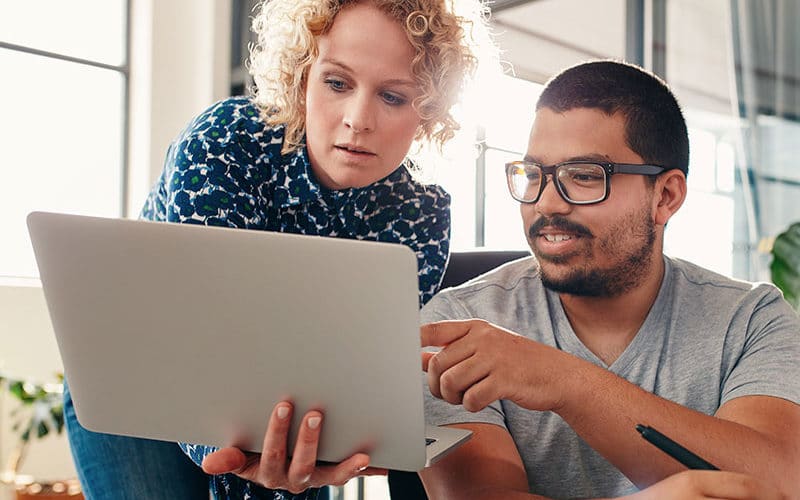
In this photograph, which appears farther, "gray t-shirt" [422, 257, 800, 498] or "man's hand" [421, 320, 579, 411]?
"gray t-shirt" [422, 257, 800, 498]

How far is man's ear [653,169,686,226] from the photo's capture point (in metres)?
1.18

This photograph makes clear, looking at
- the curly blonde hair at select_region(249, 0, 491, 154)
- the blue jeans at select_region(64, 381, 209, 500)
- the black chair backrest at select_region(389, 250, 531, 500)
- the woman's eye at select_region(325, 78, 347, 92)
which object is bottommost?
the blue jeans at select_region(64, 381, 209, 500)

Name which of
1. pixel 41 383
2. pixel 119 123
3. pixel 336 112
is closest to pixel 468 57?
pixel 336 112

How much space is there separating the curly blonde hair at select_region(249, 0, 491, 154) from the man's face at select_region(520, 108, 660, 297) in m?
0.18

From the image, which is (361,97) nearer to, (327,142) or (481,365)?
(327,142)

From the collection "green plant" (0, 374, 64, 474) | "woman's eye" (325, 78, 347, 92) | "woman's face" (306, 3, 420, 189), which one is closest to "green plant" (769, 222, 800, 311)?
A: "woman's face" (306, 3, 420, 189)

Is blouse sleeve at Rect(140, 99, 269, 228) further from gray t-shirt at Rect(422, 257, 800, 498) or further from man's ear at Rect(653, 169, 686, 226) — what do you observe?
man's ear at Rect(653, 169, 686, 226)

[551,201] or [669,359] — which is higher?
[551,201]

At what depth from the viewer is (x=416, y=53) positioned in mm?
1179

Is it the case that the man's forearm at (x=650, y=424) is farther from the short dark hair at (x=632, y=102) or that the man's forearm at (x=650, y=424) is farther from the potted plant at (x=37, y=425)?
the potted plant at (x=37, y=425)

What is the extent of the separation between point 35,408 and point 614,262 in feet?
8.67

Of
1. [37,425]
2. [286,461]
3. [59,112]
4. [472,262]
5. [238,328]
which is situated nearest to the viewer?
[238,328]

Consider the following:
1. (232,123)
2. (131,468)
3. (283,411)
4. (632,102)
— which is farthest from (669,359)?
(131,468)

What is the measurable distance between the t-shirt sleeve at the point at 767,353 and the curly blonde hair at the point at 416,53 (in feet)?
1.83
